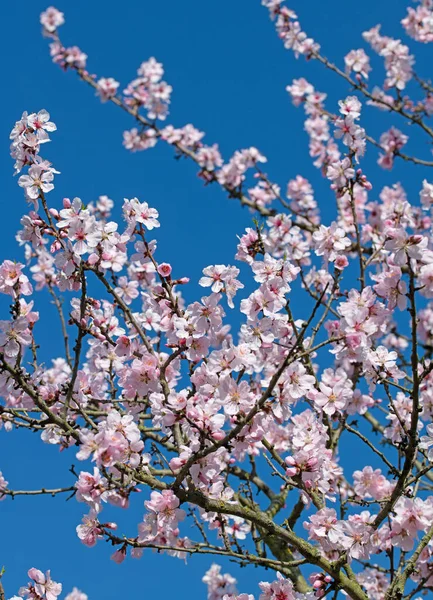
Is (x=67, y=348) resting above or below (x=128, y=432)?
above

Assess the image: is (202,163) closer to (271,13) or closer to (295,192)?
(295,192)

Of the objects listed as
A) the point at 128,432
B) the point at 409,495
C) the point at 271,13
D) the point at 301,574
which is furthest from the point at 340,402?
the point at 271,13

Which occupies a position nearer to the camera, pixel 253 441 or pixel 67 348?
pixel 253 441

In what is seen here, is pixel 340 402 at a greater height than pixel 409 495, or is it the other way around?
pixel 340 402

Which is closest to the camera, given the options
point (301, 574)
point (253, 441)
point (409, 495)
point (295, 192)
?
point (253, 441)

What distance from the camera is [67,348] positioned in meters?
5.62

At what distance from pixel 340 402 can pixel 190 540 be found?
2173mm

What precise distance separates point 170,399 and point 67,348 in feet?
7.37

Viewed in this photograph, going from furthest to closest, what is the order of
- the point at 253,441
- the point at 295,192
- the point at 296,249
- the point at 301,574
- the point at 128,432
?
the point at 295,192 < the point at 296,249 < the point at 301,574 < the point at 253,441 < the point at 128,432

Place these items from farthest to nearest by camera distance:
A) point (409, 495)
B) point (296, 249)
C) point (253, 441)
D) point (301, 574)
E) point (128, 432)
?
point (296, 249) < point (301, 574) < point (409, 495) < point (253, 441) < point (128, 432)

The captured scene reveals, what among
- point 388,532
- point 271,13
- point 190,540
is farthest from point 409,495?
point 271,13

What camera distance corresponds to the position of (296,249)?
6.62 m

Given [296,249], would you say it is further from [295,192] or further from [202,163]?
[202,163]

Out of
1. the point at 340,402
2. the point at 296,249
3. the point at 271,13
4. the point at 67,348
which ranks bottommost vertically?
the point at 340,402
